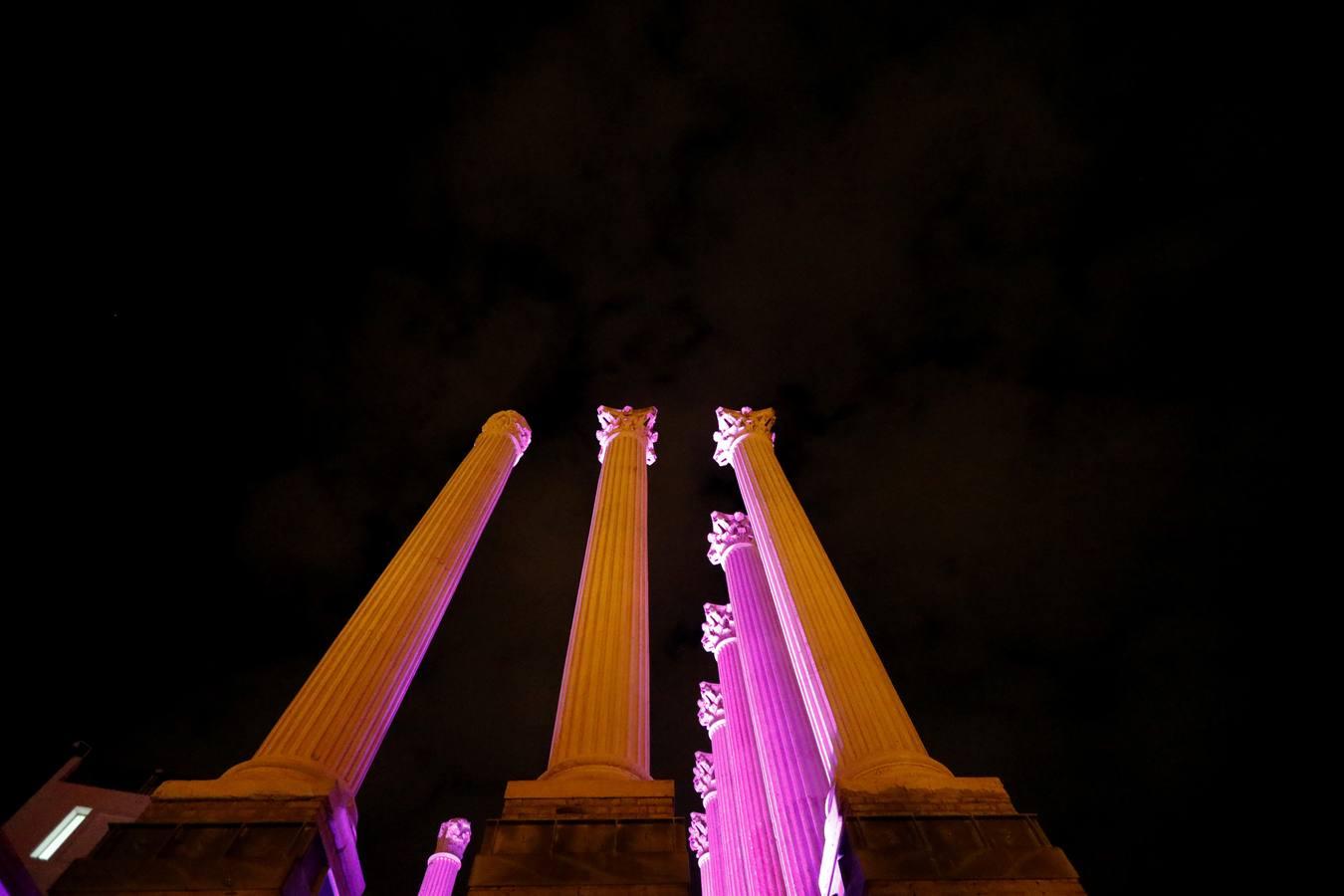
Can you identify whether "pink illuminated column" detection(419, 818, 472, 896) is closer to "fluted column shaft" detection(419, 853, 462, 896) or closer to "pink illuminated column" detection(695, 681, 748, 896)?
"fluted column shaft" detection(419, 853, 462, 896)

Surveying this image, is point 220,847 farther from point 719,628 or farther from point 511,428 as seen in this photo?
point 719,628

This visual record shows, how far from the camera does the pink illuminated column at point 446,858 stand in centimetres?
5534

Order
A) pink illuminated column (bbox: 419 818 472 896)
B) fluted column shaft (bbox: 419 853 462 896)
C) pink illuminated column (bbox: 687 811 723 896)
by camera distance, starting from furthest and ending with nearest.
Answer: pink illuminated column (bbox: 419 818 472 896) → fluted column shaft (bbox: 419 853 462 896) → pink illuminated column (bbox: 687 811 723 896)

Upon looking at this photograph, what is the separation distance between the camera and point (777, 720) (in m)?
31.1

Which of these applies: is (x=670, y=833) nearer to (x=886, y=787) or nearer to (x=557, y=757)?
(x=557, y=757)

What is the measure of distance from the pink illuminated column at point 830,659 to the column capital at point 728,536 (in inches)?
330

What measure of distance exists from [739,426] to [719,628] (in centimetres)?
1271

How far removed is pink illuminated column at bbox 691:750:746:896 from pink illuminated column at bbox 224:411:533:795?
1853 centimetres

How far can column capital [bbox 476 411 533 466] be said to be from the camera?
121ft

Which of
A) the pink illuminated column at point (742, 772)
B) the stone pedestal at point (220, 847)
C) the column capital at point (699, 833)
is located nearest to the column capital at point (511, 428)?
the pink illuminated column at point (742, 772)

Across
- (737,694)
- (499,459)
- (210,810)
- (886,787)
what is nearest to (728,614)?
(737,694)

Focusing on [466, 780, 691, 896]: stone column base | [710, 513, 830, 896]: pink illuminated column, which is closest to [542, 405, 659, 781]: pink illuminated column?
[466, 780, 691, 896]: stone column base

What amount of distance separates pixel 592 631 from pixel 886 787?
9514mm

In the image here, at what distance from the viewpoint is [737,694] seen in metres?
40.8
